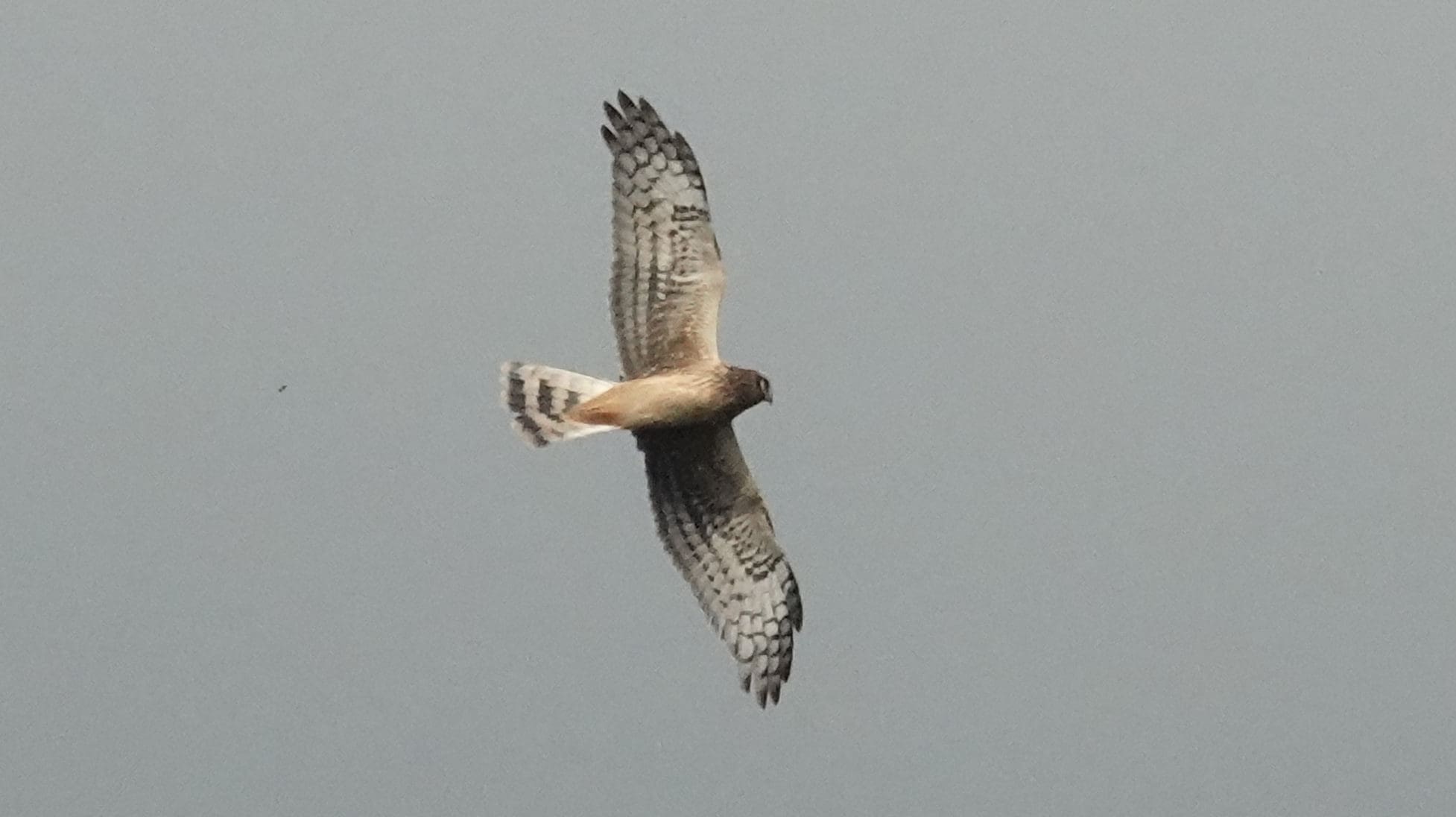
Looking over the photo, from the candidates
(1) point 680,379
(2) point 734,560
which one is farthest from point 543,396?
(2) point 734,560

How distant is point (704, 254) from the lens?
480 inches

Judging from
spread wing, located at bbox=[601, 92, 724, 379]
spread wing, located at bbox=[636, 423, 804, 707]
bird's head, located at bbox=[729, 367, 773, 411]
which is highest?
spread wing, located at bbox=[601, 92, 724, 379]

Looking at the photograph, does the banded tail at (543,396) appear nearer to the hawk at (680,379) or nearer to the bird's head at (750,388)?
the hawk at (680,379)

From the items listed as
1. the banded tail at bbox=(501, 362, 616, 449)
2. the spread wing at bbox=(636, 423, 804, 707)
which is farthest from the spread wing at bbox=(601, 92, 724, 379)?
the spread wing at bbox=(636, 423, 804, 707)

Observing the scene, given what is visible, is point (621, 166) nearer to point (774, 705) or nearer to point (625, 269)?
point (625, 269)

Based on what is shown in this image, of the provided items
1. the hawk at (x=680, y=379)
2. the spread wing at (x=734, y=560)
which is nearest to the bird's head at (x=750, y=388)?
the hawk at (x=680, y=379)

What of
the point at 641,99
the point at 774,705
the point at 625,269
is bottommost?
the point at 774,705

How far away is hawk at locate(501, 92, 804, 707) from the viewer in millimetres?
12047

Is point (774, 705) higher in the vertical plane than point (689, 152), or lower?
Answer: lower

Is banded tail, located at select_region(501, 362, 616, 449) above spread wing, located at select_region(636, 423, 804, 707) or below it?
above

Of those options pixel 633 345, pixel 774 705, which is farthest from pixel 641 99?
pixel 774 705

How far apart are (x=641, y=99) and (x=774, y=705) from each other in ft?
9.31

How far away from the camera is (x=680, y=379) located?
11844mm

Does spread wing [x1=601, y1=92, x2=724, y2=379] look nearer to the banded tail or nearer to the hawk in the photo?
the hawk
